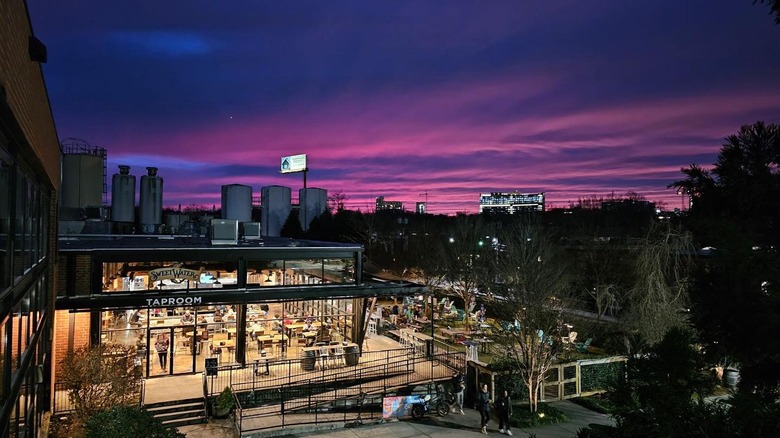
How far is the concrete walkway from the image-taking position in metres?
15.6

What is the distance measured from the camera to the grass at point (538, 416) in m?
17.1

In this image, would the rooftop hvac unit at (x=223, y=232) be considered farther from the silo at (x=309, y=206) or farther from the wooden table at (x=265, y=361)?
the silo at (x=309, y=206)

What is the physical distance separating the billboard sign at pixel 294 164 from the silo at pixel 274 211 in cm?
1303

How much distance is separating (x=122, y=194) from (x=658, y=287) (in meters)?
50.2

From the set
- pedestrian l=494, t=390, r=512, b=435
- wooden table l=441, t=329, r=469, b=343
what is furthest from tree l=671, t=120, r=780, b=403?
wooden table l=441, t=329, r=469, b=343

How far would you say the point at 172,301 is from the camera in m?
18.7

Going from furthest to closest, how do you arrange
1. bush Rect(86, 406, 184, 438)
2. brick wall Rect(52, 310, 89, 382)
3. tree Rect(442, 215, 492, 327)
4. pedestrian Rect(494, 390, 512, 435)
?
1. tree Rect(442, 215, 492, 327)
2. brick wall Rect(52, 310, 89, 382)
3. pedestrian Rect(494, 390, 512, 435)
4. bush Rect(86, 406, 184, 438)

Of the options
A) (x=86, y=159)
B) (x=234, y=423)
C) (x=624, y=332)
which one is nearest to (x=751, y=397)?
(x=234, y=423)

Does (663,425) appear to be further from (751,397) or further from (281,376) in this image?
(281,376)

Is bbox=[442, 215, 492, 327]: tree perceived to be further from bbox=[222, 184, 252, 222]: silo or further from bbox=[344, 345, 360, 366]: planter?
bbox=[222, 184, 252, 222]: silo

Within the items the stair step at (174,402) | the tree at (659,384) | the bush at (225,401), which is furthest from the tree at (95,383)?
the tree at (659,384)

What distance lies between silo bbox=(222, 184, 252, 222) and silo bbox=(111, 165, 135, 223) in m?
11.0

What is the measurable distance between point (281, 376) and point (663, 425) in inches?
678

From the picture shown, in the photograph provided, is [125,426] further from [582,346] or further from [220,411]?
[582,346]
